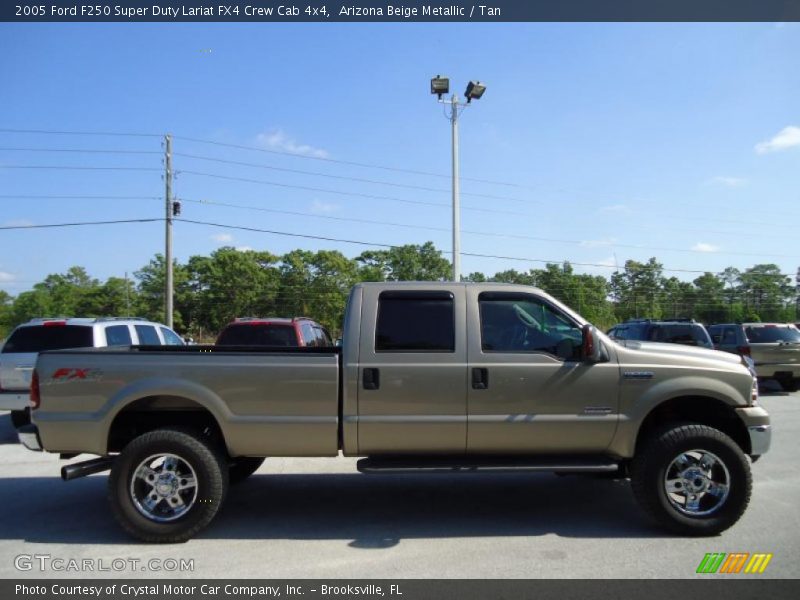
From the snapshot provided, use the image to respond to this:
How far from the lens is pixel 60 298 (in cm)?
8044

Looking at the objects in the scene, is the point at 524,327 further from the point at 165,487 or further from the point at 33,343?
the point at 33,343

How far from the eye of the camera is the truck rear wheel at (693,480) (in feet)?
16.2

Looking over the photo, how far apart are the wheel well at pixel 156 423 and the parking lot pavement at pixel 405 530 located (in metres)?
0.78

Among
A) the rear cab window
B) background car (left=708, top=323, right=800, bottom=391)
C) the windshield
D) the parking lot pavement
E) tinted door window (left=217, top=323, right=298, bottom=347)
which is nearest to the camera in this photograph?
the parking lot pavement

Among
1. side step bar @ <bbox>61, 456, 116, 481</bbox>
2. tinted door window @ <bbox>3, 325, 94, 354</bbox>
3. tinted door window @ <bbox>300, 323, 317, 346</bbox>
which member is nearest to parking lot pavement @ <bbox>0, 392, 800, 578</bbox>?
side step bar @ <bbox>61, 456, 116, 481</bbox>

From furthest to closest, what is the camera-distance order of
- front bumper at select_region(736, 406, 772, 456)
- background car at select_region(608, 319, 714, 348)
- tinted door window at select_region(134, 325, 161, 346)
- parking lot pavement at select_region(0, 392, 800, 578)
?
background car at select_region(608, 319, 714, 348) → tinted door window at select_region(134, 325, 161, 346) → front bumper at select_region(736, 406, 772, 456) → parking lot pavement at select_region(0, 392, 800, 578)

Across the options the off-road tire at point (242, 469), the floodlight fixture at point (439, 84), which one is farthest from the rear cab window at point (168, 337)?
the floodlight fixture at point (439, 84)

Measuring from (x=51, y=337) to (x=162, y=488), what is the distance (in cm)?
556

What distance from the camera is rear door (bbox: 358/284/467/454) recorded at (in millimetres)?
5000

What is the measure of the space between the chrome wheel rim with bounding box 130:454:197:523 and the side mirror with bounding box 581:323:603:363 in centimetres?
341

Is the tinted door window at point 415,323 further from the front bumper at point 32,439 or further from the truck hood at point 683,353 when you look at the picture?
the front bumper at point 32,439

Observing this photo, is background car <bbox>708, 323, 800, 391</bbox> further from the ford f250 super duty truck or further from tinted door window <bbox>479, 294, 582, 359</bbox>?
tinted door window <bbox>479, 294, 582, 359</bbox>
